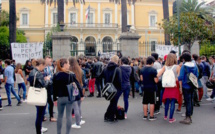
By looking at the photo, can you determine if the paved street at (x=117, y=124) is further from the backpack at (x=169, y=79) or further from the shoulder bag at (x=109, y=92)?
the backpack at (x=169, y=79)

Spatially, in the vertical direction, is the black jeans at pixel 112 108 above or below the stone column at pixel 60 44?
below

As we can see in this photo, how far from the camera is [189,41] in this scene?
1667cm

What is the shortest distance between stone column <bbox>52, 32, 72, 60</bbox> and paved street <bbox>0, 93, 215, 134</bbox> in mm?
7423

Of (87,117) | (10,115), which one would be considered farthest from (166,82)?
(10,115)

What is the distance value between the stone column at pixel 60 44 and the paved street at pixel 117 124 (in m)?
7.42

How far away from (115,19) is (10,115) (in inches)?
1529

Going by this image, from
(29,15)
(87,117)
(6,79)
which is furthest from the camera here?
(29,15)

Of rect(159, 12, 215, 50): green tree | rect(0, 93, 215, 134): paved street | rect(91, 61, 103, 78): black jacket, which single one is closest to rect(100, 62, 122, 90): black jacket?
rect(0, 93, 215, 134): paved street

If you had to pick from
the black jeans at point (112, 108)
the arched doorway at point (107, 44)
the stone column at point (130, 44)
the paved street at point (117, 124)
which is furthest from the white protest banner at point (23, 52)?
the black jeans at point (112, 108)

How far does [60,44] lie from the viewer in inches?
652

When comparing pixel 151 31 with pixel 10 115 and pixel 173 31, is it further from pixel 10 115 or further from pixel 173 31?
pixel 10 115

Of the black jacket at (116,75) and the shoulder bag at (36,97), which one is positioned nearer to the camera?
the shoulder bag at (36,97)

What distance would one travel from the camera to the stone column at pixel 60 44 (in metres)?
16.5

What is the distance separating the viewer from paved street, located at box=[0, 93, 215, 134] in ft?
22.6
